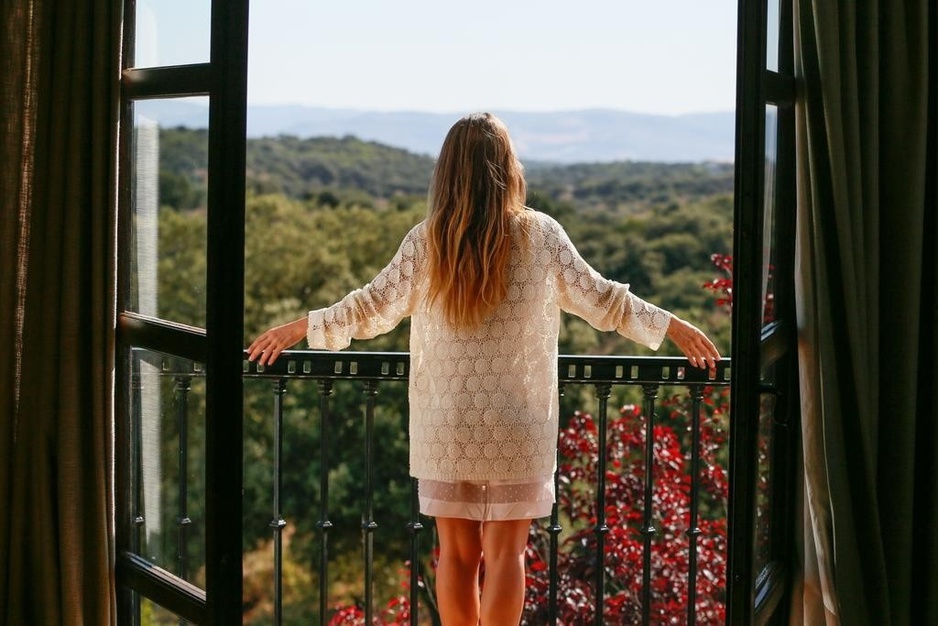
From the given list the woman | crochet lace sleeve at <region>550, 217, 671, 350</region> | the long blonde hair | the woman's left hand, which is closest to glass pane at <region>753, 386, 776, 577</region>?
the woman

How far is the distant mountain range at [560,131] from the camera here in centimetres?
1274

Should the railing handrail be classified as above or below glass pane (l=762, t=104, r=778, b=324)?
below

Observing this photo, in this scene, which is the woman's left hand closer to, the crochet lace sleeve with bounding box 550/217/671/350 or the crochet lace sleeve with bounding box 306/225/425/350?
the crochet lace sleeve with bounding box 306/225/425/350

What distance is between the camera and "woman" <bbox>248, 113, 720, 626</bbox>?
2.53m

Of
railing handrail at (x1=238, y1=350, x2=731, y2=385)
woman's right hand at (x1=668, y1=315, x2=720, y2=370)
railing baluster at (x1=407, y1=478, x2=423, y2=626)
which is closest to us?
woman's right hand at (x1=668, y1=315, x2=720, y2=370)

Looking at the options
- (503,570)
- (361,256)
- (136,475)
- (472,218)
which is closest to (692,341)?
(472,218)

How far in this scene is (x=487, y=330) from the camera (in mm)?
2545

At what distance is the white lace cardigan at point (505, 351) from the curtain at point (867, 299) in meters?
0.44

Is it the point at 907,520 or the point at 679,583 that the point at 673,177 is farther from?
the point at 907,520

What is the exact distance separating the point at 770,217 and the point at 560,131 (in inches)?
430

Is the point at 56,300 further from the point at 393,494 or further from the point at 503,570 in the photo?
the point at 393,494

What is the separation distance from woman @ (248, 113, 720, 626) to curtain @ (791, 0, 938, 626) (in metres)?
0.36

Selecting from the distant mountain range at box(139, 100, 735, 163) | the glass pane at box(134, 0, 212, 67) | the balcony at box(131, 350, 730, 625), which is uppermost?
the distant mountain range at box(139, 100, 735, 163)

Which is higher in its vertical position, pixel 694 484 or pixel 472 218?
pixel 472 218
